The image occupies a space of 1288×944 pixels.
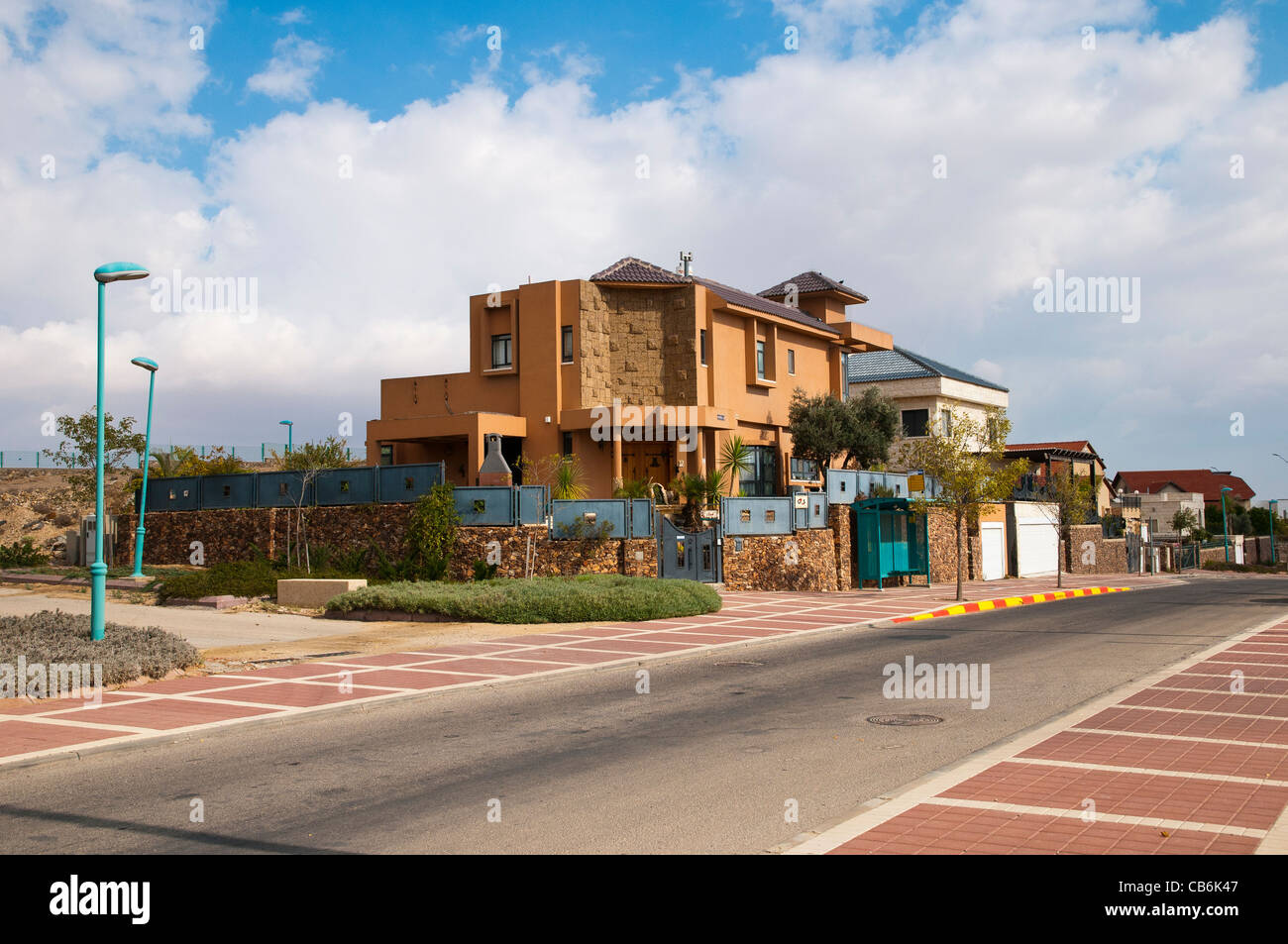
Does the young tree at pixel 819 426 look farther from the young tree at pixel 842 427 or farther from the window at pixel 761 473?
the window at pixel 761 473

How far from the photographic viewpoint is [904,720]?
995 cm

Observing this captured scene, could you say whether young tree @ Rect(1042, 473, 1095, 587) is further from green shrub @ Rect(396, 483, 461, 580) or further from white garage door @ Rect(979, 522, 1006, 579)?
green shrub @ Rect(396, 483, 461, 580)

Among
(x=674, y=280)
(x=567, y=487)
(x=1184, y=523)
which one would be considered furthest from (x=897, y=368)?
(x=1184, y=523)

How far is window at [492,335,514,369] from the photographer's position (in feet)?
116

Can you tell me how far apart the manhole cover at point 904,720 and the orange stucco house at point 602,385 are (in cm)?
2270

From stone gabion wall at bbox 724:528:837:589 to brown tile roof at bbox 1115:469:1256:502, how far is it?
291 ft

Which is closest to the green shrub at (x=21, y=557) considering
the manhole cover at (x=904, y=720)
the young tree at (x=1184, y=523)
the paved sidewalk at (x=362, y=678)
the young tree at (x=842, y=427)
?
the paved sidewalk at (x=362, y=678)

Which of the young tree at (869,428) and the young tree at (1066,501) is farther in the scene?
the young tree at (869,428)

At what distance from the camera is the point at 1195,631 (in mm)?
18562

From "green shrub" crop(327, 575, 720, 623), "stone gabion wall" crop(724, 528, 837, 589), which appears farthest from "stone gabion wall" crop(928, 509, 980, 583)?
"green shrub" crop(327, 575, 720, 623)

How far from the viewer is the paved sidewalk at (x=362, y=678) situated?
1000 centimetres

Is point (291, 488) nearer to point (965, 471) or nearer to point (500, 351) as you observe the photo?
point (500, 351)

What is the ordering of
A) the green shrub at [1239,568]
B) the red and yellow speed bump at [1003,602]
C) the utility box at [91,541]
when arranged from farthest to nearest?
Result: the green shrub at [1239,568]
the utility box at [91,541]
the red and yellow speed bump at [1003,602]
